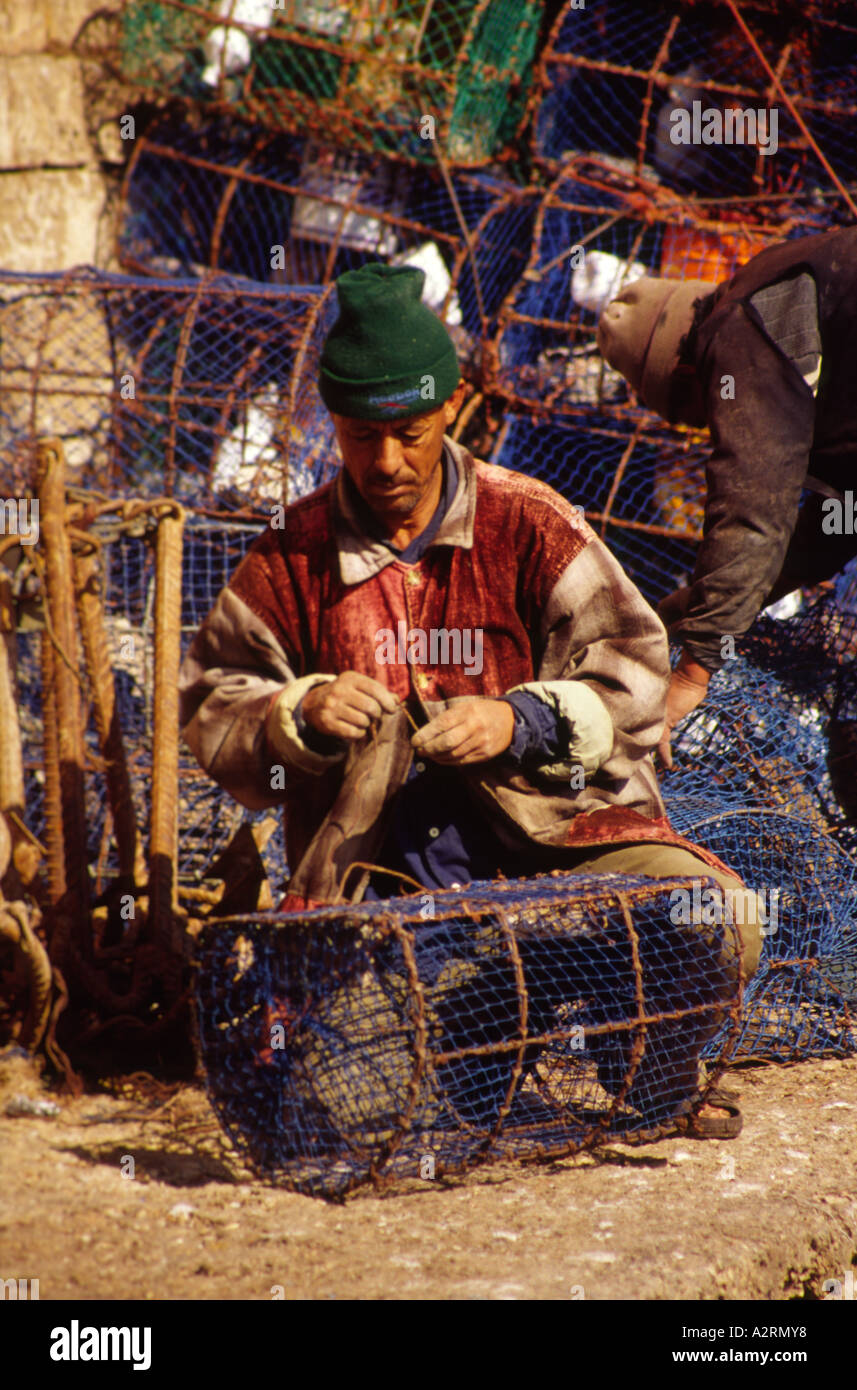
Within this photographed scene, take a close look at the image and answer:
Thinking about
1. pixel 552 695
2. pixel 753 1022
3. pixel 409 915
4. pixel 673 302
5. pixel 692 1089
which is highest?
pixel 673 302

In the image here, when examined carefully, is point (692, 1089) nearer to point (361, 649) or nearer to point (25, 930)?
point (361, 649)

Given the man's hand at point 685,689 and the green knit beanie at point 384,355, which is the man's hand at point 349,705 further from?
the man's hand at point 685,689

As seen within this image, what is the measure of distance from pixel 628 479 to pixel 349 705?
2.67 metres

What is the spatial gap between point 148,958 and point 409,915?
3.50 ft

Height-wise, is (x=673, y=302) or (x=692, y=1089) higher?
(x=673, y=302)

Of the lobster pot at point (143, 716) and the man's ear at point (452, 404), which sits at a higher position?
the man's ear at point (452, 404)

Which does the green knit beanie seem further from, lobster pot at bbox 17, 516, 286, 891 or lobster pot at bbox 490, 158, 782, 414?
lobster pot at bbox 490, 158, 782, 414

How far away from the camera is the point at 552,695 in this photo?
106 inches

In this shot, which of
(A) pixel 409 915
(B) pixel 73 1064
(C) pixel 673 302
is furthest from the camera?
(C) pixel 673 302

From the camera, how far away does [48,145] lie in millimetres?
5672

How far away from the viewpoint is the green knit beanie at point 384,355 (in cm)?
270

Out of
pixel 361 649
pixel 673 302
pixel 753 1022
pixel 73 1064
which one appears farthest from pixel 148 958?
pixel 673 302

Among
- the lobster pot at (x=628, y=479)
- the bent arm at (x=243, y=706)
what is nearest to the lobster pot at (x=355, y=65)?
the lobster pot at (x=628, y=479)
